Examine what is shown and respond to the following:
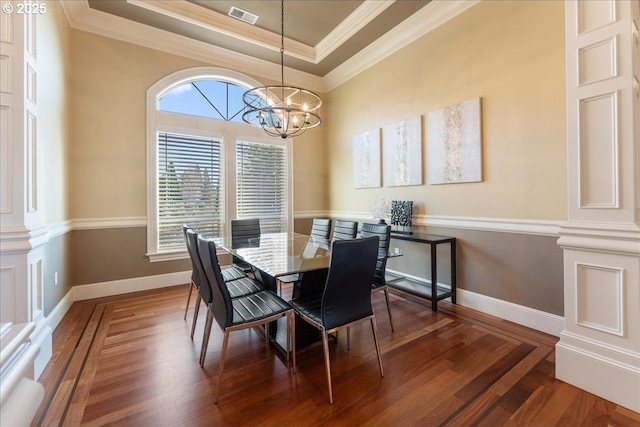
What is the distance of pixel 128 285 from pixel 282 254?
2537mm

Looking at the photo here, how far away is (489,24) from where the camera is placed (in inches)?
111

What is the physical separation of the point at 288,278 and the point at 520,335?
6.99ft

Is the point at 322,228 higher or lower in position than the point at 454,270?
higher

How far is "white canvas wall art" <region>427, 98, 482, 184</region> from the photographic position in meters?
2.92

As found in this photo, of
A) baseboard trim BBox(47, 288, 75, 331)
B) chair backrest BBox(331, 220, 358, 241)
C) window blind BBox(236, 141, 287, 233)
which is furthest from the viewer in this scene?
window blind BBox(236, 141, 287, 233)

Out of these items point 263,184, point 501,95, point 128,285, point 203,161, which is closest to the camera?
point 501,95

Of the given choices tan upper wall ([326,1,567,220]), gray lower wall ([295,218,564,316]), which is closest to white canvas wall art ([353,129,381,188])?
tan upper wall ([326,1,567,220])

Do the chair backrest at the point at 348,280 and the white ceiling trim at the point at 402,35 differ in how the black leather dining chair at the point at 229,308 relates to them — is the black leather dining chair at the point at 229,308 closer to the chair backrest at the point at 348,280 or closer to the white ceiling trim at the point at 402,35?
the chair backrest at the point at 348,280

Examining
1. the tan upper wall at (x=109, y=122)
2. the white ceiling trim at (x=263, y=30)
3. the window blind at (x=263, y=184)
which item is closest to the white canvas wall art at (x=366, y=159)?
the window blind at (x=263, y=184)

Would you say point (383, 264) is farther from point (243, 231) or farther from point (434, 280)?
point (243, 231)

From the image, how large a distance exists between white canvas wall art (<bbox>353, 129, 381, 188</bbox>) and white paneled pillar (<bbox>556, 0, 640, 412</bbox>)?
244 centimetres

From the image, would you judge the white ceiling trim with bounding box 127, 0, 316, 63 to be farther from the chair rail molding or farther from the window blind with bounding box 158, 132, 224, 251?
the chair rail molding

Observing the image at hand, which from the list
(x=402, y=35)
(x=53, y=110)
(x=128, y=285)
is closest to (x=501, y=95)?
(x=402, y=35)

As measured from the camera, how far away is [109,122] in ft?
11.5
